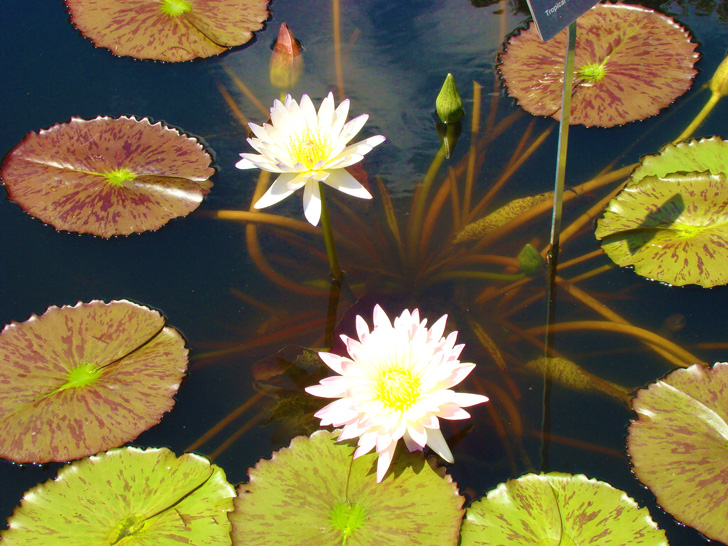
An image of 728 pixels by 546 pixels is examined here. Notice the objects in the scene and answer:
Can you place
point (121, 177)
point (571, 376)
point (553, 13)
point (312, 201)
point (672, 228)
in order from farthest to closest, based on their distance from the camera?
1. point (121, 177)
2. point (672, 228)
3. point (571, 376)
4. point (312, 201)
5. point (553, 13)

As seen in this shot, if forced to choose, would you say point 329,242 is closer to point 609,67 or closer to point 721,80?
point 609,67

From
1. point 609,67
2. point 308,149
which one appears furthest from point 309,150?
point 609,67

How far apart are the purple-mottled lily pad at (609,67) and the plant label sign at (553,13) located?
1197 mm

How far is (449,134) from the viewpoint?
3.02m

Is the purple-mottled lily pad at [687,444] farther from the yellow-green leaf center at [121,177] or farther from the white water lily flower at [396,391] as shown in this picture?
the yellow-green leaf center at [121,177]

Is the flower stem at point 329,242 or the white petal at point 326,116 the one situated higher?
the white petal at point 326,116

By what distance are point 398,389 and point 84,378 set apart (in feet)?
3.70

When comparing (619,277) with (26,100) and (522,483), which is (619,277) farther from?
(26,100)

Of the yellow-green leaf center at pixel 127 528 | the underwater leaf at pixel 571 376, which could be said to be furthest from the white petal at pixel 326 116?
the yellow-green leaf center at pixel 127 528

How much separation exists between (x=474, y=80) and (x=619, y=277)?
4.37 feet

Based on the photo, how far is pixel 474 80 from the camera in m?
3.20

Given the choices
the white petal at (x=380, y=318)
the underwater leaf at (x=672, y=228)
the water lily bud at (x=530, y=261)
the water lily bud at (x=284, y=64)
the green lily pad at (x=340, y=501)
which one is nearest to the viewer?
the green lily pad at (x=340, y=501)

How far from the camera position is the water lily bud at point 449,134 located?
2979mm

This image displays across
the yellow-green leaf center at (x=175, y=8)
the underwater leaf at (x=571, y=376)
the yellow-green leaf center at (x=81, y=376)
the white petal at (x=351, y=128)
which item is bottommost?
the underwater leaf at (x=571, y=376)
